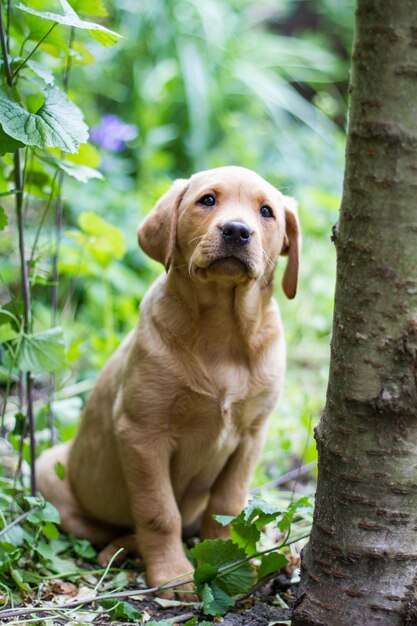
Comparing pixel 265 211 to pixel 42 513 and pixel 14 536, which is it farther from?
pixel 14 536

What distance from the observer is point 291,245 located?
9.05ft

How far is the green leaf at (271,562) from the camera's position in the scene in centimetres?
235

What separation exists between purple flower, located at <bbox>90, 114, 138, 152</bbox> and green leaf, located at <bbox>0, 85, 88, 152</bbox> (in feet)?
12.1

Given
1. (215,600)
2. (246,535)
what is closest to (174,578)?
(215,600)

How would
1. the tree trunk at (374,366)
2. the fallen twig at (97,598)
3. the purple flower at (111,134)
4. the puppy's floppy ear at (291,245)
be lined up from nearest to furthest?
the tree trunk at (374,366) < the fallen twig at (97,598) < the puppy's floppy ear at (291,245) < the purple flower at (111,134)

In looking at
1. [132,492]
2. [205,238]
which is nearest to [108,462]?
[132,492]

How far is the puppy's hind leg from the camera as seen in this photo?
306cm

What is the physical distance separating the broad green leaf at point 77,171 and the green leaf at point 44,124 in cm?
28

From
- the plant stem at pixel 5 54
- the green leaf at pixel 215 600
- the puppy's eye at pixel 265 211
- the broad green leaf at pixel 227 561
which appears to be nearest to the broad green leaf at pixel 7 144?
the plant stem at pixel 5 54

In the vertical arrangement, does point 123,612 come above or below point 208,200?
below

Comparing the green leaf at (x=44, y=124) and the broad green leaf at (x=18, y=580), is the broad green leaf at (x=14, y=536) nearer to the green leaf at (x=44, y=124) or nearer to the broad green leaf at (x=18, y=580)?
the broad green leaf at (x=18, y=580)

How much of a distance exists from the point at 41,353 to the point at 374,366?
3.36 feet

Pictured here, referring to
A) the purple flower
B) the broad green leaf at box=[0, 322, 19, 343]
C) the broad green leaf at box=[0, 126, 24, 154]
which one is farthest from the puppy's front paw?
the purple flower

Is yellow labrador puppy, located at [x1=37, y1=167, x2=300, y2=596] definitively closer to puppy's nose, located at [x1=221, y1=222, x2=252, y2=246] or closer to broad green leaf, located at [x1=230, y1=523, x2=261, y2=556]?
puppy's nose, located at [x1=221, y1=222, x2=252, y2=246]
